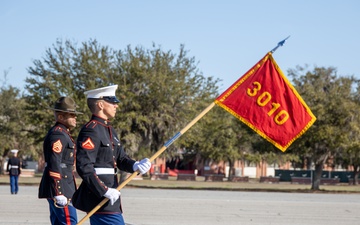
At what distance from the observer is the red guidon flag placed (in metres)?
8.97

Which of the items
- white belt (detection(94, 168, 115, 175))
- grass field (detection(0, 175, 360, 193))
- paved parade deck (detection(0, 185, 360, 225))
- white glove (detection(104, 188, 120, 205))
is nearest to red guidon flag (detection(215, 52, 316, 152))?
white belt (detection(94, 168, 115, 175))

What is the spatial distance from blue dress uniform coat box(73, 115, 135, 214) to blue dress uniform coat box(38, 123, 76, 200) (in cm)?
91

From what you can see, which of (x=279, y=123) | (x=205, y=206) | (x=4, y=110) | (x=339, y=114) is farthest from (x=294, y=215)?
(x=4, y=110)

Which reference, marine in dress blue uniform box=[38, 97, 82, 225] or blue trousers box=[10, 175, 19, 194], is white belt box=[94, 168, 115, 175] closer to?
marine in dress blue uniform box=[38, 97, 82, 225]

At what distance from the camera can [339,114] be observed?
128 ft

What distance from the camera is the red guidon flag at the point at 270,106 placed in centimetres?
897

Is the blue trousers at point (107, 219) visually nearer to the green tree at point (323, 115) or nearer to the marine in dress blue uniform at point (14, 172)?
the marine in dress blue uniform at point (14, 172)

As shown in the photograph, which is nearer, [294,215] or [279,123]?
[279,123]

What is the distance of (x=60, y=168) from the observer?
326 inches

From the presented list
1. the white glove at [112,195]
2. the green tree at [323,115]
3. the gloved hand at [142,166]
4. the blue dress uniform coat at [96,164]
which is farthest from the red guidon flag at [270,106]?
the green tree at [323,115]

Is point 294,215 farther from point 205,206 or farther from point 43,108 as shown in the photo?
point 43,108

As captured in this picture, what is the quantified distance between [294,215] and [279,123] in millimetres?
9942

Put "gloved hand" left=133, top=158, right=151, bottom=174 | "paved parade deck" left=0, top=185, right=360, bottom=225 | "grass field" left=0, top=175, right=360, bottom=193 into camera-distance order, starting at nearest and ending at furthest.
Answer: "gloved hand" left=133, top=158, right=151, bottom=174 < "paved parade deck" left=0, top=185, right=360, bottom=225 < "grass field" left=0, top=175, right=360, bottom=193

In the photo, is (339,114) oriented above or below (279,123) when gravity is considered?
above
